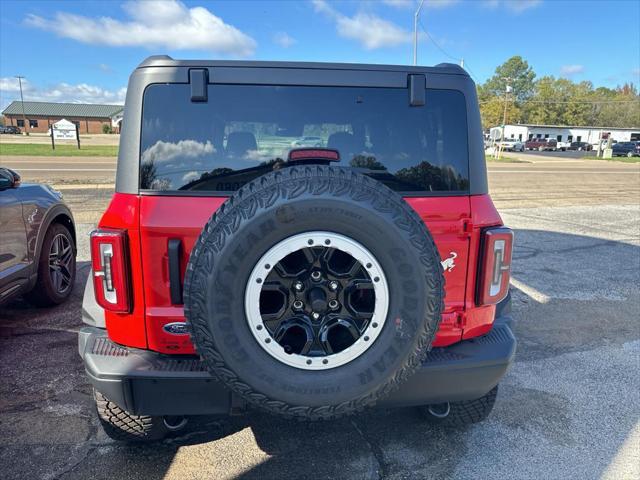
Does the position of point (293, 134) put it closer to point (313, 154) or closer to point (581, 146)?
point (313, 154)

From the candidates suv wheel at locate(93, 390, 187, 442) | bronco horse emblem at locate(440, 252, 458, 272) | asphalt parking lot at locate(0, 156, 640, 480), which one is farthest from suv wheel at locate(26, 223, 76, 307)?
bronco horse emblem at locate(440, 252, 458, 272)

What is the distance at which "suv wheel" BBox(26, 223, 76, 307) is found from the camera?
176 inches

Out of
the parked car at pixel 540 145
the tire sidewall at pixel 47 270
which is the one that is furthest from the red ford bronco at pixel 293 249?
the parked car at pixel 540 145

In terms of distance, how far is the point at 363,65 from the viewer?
223cm

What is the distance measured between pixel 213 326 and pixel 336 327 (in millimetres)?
512

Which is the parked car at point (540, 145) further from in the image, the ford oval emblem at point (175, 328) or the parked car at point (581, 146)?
the ford oval emblem at point (175, 328)

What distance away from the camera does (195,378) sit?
6.84 ft

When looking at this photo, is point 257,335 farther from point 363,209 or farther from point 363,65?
point 363,65

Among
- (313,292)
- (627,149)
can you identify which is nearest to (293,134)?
(313,292)

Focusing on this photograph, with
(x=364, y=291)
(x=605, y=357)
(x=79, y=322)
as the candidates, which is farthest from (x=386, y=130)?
(x=79, y=322)

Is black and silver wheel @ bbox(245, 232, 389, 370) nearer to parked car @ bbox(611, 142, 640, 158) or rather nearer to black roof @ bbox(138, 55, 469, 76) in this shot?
black roof @ bbox(138, 55, 469, 76)

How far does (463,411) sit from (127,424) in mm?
1872

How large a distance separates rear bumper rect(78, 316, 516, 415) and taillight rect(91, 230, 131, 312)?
0.85ft

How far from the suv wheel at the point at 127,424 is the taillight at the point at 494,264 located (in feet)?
5.87
